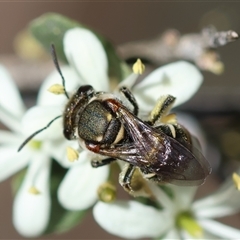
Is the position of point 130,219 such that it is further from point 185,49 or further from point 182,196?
point 185,49

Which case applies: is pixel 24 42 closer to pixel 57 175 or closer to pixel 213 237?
pixel 57 175

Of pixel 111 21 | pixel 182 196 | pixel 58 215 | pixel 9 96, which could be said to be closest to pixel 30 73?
pixel 9 96

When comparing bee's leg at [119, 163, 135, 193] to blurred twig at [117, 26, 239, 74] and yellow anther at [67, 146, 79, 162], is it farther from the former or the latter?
blurred twig at [117, 26, 239, 74]

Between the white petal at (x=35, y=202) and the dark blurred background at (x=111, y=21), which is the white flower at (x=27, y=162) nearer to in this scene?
the white petal at (x=35, y=202)

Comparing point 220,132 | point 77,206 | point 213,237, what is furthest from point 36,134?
point 220,132

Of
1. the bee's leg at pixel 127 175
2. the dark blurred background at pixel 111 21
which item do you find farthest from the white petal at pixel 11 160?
the dark blurred background at pixel 111 21

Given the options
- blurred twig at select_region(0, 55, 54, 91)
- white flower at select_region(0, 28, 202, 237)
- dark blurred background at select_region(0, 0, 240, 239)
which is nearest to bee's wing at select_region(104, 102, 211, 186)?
white flower at select_region(0, 28, 202, 237)
